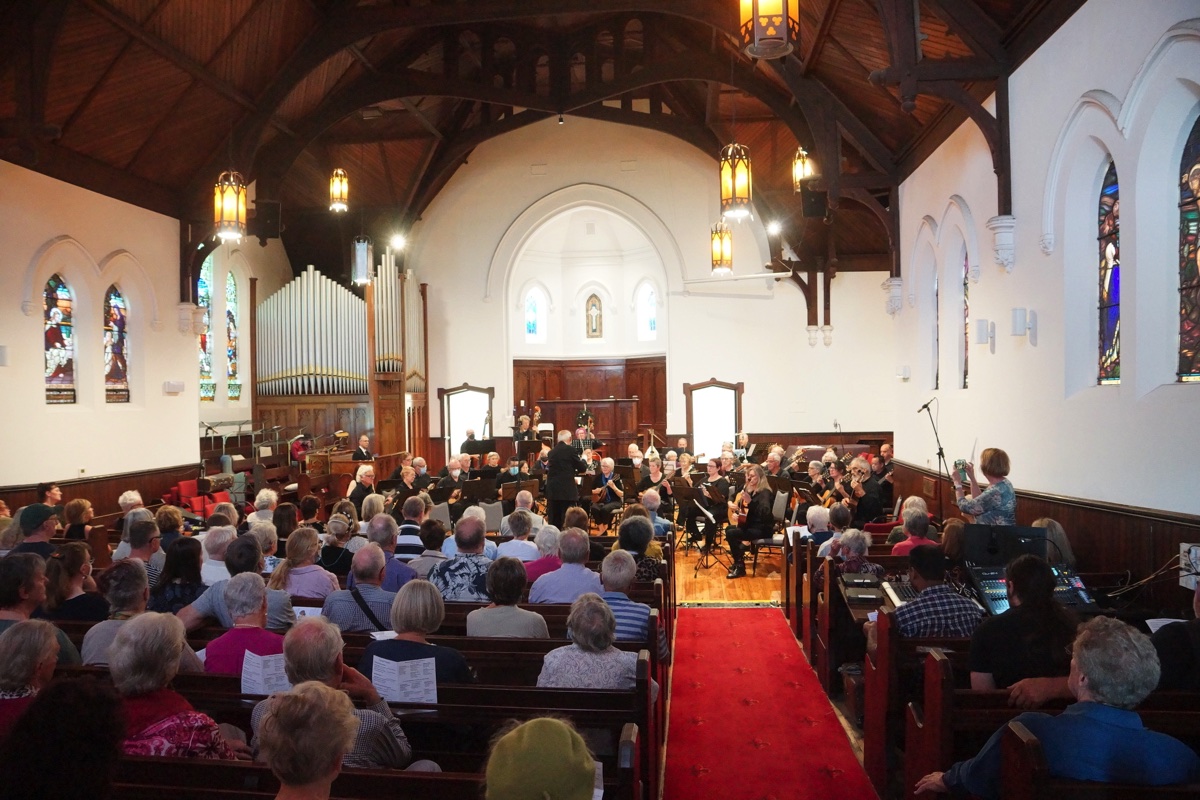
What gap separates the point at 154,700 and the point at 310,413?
501 inches

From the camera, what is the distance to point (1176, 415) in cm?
467

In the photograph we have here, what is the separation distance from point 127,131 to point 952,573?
9.62 meters

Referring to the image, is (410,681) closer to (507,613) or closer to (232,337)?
(507,613)

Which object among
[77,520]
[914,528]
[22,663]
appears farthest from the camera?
[77,520]

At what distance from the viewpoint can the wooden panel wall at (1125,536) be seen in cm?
466

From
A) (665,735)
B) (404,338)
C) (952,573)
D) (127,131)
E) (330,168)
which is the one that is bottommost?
(665,735)

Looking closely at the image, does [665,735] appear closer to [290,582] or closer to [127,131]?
[290,582]

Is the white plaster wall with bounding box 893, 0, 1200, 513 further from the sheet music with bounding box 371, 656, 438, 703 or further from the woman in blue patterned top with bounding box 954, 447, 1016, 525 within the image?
the sheet music with bounding box 371, 656, 438, 703

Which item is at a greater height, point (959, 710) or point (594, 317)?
point (594, 317)

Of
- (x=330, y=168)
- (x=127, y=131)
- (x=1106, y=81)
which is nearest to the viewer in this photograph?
(x=1106, y=81)

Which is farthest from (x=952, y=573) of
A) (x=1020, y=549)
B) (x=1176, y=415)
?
(x=1176, y=415)

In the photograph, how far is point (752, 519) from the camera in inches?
354

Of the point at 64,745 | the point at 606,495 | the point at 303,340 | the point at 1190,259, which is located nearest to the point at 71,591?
the point at 64,745

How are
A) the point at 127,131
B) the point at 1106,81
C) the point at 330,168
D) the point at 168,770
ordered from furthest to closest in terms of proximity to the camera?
the point at 330,168
the point at 127,131
the point at 1106,81
the point at 168,770
